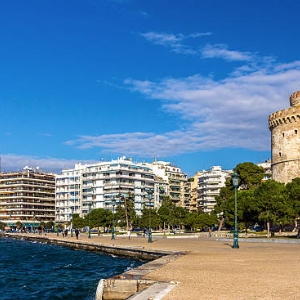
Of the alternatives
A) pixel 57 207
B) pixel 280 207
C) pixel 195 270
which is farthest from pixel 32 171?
pixel 195 270

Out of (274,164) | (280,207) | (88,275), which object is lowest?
(88,275)

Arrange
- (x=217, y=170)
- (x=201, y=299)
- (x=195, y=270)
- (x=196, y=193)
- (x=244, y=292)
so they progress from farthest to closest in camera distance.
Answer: (x=196, y=193), (x=217, y=170), (x=195, y=270), (x=244, y=292), (x=201, y=299)

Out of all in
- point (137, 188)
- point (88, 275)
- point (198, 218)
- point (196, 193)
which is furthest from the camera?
point (196, 193)

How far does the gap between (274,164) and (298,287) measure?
227 feet

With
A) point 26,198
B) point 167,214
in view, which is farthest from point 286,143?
point 26,198

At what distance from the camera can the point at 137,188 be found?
135 metres

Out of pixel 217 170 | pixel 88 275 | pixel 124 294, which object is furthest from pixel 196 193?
pixel 124 294

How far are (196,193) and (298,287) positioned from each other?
16011cm

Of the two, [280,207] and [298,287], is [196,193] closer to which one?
[280,207]

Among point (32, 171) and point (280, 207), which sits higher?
point (32, 171)

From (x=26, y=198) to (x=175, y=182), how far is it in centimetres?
4478

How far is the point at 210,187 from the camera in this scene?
156 meters

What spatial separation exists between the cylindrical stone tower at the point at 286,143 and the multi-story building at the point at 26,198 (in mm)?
88526

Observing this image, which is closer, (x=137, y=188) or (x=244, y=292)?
(x=244, y=292)
